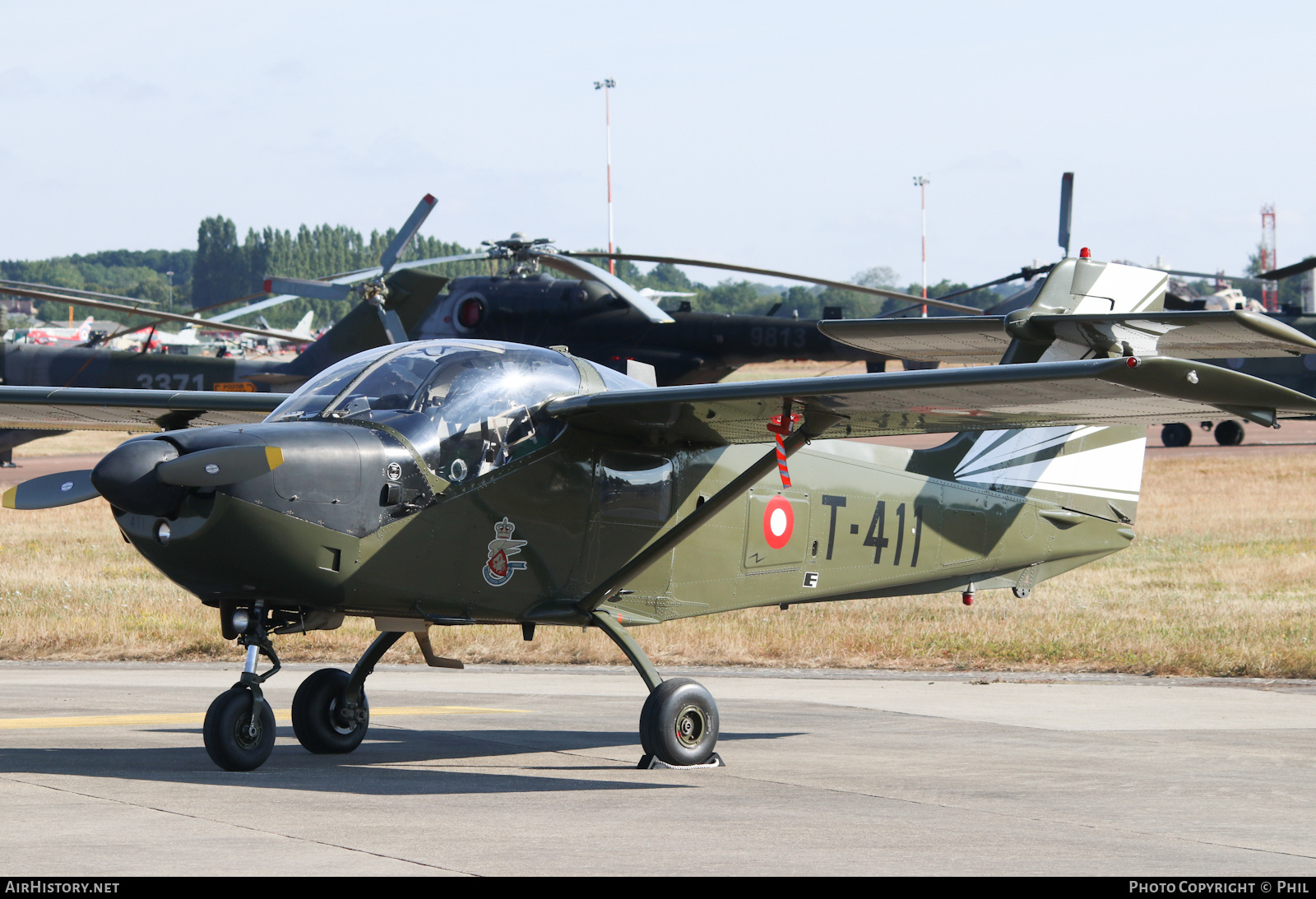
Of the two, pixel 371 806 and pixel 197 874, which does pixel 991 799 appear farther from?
pixel 197 874

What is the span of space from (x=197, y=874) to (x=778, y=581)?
18.9ft

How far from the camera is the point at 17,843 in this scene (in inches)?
255

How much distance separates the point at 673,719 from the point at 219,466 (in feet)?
11.0

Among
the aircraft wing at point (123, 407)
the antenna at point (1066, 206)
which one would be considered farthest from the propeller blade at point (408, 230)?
the aircraft wing at point (123, 407)

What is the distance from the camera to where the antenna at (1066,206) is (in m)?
18.2

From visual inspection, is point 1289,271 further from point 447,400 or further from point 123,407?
point 123,407

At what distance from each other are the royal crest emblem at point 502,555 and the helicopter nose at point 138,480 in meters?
2.03

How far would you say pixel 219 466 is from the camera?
7.75 metres

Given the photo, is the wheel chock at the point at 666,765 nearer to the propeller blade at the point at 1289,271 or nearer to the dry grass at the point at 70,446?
the propeller blade at the point at 1289,271

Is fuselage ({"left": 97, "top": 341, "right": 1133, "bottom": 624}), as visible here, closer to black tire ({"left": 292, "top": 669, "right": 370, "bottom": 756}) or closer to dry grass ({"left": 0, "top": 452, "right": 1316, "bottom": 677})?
black tire ({"left": 292, "top": 669, "right": 370, "bottom": 756})

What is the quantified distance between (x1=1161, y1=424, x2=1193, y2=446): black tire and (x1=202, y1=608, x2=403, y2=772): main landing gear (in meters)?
42.2

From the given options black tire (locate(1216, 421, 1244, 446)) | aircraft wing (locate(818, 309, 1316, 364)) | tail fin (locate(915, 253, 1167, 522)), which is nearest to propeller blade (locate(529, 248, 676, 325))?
tail fin (locate(915, 253, 1167, 522))
